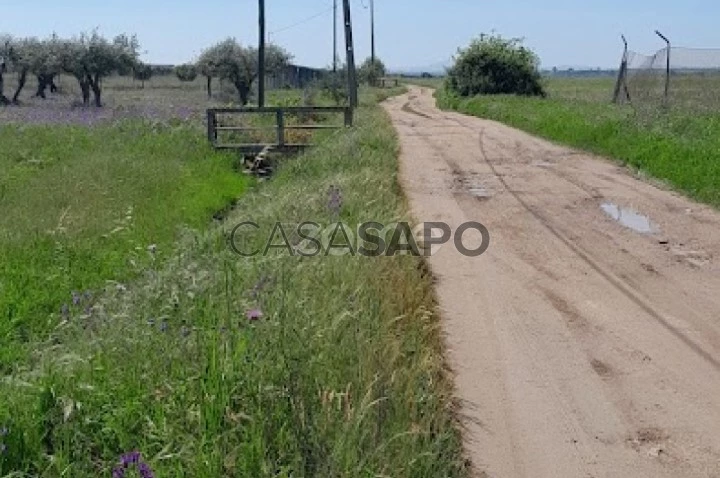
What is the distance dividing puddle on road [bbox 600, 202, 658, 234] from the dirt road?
0.01 meters

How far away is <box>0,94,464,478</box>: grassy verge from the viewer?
3.20 metres

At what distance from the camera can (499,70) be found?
39062 millimetres

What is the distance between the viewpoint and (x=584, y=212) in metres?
10.2

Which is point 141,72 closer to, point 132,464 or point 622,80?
point 622,80

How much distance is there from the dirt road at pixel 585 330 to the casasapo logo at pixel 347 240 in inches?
9.7

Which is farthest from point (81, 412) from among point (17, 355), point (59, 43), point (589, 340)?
point (59, 43)

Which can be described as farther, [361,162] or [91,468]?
[361,162]

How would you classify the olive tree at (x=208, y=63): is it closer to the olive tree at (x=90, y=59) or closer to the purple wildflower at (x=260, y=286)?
the olive tree at (x=90, y=59)

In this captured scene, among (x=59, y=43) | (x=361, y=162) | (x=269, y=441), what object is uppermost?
(x=59, y=43)

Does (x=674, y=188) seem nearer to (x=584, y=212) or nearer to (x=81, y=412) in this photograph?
(x=584, y=212)

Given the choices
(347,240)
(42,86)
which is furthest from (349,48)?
(42,86)

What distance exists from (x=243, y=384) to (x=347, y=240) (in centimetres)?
345

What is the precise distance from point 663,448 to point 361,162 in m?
9.10

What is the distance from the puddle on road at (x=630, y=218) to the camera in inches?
360
